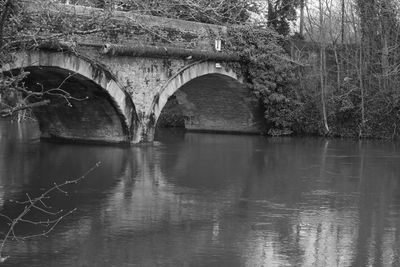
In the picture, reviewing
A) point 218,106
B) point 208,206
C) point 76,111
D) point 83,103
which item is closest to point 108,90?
point 83,103

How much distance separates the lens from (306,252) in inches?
291

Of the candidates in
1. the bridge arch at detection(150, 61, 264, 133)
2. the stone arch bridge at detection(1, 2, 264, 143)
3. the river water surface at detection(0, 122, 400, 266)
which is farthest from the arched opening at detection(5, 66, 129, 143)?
the bridge arch at detection(150, 61, 264, 133)

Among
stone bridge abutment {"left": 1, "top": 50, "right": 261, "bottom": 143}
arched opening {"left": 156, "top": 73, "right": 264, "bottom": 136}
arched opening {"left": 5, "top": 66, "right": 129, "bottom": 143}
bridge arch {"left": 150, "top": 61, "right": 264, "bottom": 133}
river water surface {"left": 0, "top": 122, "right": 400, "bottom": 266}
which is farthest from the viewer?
arched opening {"left": 156, "top": 73, "right": 264, "bottom": 136}

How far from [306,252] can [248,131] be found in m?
18.7

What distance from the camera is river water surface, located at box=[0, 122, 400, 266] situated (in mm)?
7215

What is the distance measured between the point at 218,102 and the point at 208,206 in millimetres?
15637

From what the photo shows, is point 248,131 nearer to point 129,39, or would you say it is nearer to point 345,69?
point 345,69

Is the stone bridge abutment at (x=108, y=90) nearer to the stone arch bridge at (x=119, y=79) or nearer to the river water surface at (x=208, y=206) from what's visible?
the stone arch bridge at (x=119, y=79)

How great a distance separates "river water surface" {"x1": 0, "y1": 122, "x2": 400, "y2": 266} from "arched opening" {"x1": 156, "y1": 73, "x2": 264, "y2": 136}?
17.7 feet

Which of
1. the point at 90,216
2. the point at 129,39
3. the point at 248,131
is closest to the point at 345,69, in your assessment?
the point at 248,131

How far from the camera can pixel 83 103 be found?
60.2ft

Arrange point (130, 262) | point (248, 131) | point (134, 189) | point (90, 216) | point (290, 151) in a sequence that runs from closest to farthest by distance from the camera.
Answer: point (130, 262) < point (90, 216) < point (134, 189) < point (290, 151) < point (248, 131)

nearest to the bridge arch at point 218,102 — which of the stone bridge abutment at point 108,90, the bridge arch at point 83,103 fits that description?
the stone bridge abutment at point 108,90

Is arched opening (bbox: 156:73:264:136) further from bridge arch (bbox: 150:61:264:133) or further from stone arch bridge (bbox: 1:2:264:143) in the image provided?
stone arch bridge (bbox: 1:2:264:143)
